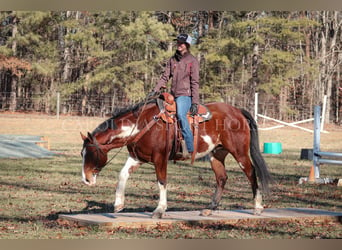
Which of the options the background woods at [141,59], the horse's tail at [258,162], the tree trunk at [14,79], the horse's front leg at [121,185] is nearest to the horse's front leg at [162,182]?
the horse's front leg at [121,185]

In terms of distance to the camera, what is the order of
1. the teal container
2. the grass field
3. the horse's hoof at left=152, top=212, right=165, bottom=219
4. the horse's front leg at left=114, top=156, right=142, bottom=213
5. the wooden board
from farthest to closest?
the teal container < the horse's front leg at left=114, top=156, right=142, bottom=213 < the horse's hoof at left=152, top=212, right=165, bottom=219 < the wooden board < the grass field

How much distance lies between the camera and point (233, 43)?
42625mm

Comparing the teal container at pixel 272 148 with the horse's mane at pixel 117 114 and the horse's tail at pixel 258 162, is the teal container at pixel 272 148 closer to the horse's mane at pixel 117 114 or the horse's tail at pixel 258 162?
the horse's tail at pixel 258 162

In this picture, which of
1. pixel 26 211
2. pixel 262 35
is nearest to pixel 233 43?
pixel 262 35

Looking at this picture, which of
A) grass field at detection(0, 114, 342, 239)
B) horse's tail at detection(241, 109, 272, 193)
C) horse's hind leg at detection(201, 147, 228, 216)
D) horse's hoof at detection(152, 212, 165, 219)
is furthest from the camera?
horse's tail at detection(241, 109, 272, 193)

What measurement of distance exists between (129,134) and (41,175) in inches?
294

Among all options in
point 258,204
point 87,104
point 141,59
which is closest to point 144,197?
point 258,204

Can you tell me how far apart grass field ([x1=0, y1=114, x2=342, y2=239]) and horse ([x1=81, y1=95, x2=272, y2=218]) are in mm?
864

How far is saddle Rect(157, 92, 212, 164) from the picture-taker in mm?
9891

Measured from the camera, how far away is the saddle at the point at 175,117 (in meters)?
9.89

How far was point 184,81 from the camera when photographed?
9.96 m

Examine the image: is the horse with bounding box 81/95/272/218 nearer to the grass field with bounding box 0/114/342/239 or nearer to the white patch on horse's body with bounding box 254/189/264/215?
the white patch on horse's body with bounding box 254/189/264/215

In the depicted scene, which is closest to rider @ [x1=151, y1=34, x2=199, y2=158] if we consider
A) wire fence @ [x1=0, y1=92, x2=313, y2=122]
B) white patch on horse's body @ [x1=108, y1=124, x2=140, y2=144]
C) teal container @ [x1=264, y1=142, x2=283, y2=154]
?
white patch on horse's body @ [x1=108, y1=124, x2=140, y2=144]

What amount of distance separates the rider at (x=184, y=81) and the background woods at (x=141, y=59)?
31.9 m
